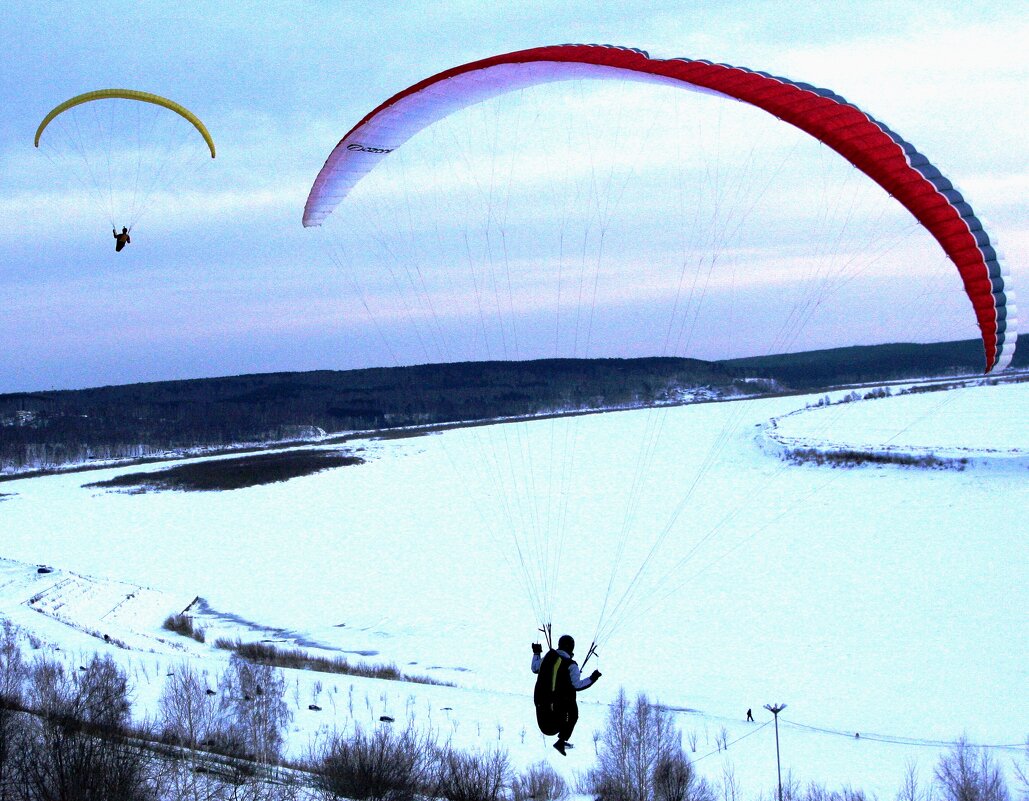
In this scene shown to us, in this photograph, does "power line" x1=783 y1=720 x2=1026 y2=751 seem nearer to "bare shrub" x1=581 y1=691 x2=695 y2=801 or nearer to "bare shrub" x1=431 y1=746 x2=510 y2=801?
"bare shrub" x1=581 y1=691 x2=695 y2=801

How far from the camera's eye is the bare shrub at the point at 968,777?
1109 cm

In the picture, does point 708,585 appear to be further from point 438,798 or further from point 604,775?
point 438,798

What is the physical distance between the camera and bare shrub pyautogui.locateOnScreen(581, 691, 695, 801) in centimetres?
1191

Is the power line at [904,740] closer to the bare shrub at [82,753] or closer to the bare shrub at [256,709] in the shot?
the bare shrub at [256,709]

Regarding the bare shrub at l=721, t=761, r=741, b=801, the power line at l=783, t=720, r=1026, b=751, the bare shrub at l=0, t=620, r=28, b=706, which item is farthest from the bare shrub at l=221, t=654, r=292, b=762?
the power line at l=783, t=720, r=1026, b=751

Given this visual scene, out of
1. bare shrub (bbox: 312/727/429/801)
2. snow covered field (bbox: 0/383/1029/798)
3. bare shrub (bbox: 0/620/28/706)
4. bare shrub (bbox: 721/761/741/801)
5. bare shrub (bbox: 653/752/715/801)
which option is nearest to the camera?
bare shrub (bbox: 312/727/429/801)

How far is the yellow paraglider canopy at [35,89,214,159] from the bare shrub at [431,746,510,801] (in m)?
10.4

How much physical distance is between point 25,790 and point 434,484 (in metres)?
37.0

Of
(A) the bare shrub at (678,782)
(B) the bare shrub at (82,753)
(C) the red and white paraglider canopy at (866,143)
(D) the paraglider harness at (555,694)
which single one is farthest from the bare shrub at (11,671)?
(C) the red and white paraglider canopy at (866,143)

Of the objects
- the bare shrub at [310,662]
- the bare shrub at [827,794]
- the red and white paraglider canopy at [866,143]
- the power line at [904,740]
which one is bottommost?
the power line at [904,740]

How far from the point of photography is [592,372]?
14450cm

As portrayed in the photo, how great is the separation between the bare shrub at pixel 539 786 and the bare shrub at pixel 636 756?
0.42 metres

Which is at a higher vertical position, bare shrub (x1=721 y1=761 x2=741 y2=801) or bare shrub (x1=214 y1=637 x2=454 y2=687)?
bare shrub (x1=721 y1=761 x2=741 y2=801)

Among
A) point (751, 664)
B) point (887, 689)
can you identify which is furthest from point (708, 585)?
point (887, 689)
